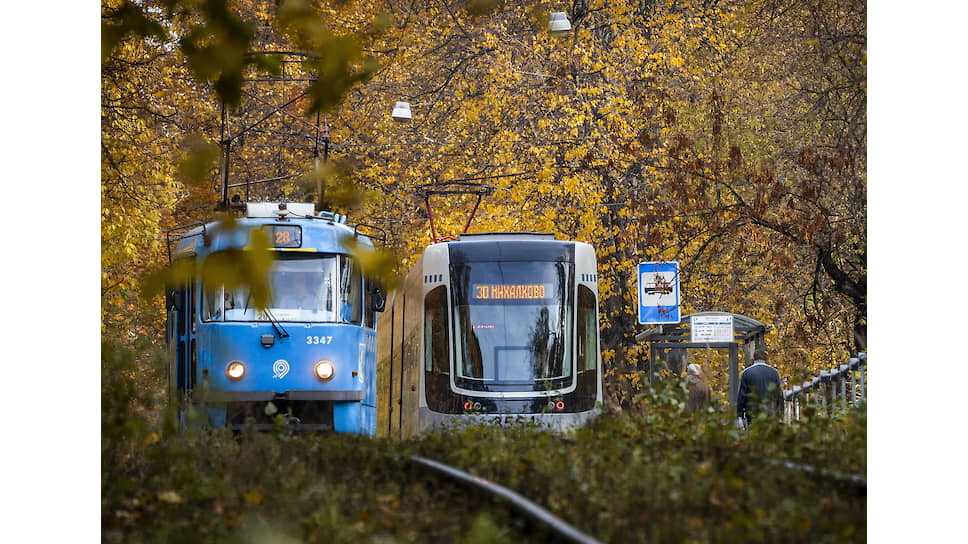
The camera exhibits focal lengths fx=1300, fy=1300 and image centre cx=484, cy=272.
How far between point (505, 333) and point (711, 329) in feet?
10.6

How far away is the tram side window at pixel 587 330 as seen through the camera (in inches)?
562

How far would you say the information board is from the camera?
16.0 m

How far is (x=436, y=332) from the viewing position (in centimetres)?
1437

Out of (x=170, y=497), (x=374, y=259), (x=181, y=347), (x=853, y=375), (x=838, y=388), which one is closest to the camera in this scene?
(x=374, y=259)

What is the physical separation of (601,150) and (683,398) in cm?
1093

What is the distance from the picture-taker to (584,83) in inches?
858

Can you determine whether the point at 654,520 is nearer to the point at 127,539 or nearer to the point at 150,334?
the point at 127,539

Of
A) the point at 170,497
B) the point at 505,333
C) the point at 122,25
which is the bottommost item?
the point at 170,497

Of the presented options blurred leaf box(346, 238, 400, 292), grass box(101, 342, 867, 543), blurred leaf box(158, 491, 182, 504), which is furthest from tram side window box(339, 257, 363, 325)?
blurred leaf box(346, 238, 400, 292)

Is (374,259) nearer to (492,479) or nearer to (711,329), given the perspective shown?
(492,479)

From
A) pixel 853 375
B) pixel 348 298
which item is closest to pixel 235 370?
pixel 348 298

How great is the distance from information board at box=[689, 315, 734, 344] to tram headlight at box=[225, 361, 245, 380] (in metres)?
5.48

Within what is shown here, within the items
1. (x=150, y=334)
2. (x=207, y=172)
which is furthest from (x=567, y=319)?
(x=207, y=172)
